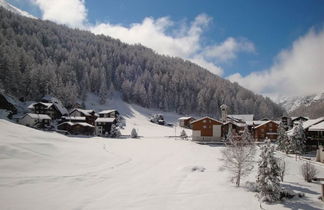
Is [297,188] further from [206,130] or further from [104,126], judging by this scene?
[104,126]

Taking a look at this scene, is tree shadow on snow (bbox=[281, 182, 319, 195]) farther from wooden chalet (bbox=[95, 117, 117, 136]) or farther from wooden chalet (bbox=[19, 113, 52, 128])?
wooden chalet (bbox=[19, 113, 52, 128])

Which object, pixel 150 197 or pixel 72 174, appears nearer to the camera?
pixel 150 197

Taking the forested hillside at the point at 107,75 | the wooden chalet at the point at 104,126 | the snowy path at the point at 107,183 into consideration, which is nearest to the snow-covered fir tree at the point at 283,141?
the snowy path at the point at 107,183

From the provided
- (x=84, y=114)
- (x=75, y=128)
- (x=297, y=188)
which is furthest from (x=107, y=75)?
(x=297, y=188)

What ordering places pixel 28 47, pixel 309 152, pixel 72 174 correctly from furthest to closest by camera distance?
pixel 28 47, pixel 309 152, pixel 72 174

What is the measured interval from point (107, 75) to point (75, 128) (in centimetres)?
9251

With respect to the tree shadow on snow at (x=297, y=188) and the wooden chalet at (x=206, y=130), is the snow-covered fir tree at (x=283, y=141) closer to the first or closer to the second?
the wooden chalet at (x=206, y=130)

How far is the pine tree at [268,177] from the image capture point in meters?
21.5

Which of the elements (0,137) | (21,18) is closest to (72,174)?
(0,137)

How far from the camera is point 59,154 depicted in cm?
3103

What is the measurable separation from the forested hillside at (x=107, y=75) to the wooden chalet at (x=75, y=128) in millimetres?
26936

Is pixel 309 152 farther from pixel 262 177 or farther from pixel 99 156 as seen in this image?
pixel 99 156

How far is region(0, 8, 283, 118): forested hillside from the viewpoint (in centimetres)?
11477

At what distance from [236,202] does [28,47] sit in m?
143
